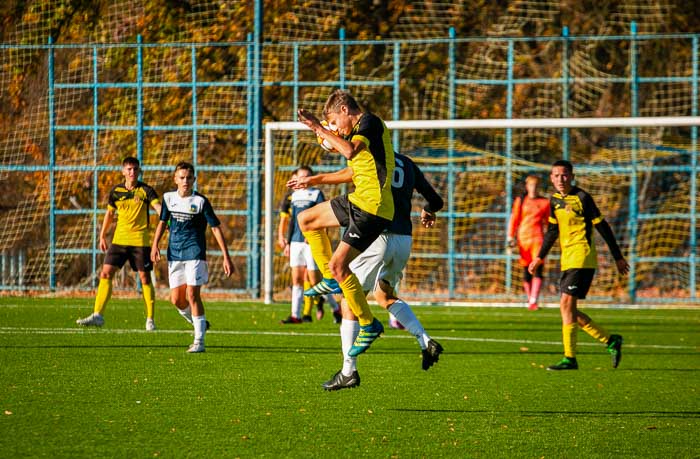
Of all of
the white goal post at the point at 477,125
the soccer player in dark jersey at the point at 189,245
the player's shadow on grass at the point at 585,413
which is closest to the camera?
the player's shadow on grass at the point at 585,413

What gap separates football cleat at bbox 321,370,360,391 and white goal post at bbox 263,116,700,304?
30.0 feet

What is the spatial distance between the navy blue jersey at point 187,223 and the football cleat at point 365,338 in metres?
3.29

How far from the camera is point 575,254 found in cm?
1016

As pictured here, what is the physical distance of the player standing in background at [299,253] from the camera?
14.3 meters

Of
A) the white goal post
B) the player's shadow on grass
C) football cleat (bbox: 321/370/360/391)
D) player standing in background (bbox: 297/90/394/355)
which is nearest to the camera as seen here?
the player's shadow on grass

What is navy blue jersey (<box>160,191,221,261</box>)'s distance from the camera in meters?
10.9

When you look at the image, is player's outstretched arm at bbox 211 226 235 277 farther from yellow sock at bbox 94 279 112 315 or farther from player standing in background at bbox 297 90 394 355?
player standing in background at bbox 297 90 394 355

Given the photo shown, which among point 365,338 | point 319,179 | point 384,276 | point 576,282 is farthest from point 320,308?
point 365,338

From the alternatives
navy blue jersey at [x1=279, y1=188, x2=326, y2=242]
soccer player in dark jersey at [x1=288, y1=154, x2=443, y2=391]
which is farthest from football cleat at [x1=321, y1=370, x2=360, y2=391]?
navy blue jersey at [x1=279, y1=188, x2=326, y2=242]

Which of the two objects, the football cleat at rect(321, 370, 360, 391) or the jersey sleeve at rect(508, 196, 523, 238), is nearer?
the football cleat at rect(321, 370, 360, 391)

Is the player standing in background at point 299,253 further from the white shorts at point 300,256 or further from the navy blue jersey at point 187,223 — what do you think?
the navy blue jersey at point 187,223

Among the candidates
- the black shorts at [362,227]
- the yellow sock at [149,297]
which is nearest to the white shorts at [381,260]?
the black shorts at [362,227]

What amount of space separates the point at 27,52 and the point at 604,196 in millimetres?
12087

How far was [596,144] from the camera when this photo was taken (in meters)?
22.6
